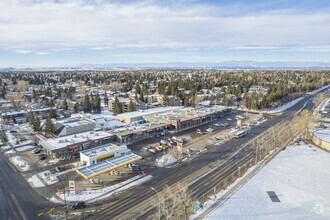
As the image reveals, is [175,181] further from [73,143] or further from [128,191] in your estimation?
[73,143]

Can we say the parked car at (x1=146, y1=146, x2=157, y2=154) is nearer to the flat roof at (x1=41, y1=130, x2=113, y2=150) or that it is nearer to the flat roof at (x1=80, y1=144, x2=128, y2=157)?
the flat roof at (x1=80, y1=144, x2=128, y2=157)

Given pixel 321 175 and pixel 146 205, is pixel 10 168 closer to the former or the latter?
pixel 146 205

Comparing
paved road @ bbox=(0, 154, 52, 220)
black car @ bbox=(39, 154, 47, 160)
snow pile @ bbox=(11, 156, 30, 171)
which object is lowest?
paved road @ bbox=(0, 154, 52, 220)

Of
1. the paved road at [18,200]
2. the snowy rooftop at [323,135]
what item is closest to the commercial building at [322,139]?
the snowy rooftop at [323,135]

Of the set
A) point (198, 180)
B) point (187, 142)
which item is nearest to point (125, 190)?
point (198, 180)

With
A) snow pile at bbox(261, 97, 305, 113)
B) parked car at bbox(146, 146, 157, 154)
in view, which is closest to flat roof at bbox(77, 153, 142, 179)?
parked car at bbox(146, 146, 157, 154)

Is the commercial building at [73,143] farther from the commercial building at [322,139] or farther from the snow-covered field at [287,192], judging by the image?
the commercial building at [322,139]

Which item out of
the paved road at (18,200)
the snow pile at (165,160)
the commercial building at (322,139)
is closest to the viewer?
the paved road at (18,200)
